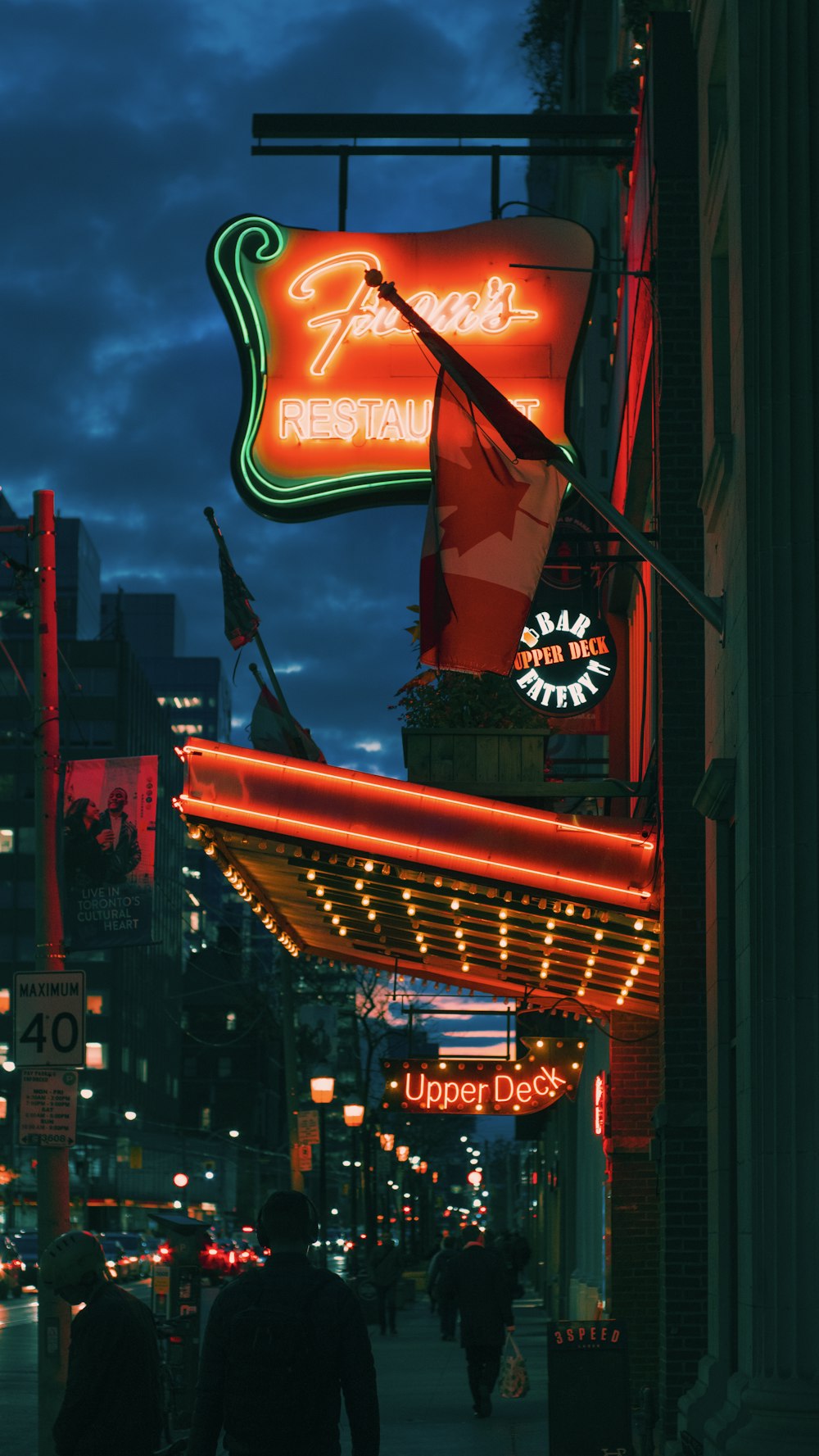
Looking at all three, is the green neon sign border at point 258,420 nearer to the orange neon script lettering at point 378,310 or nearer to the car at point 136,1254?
the orange neon script lettering at point 378,310

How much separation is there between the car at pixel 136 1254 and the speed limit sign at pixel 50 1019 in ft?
148

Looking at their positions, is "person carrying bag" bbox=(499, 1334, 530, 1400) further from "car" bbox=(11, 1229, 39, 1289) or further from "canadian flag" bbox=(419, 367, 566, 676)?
"car" bbox=(11, 1229, 39, 1289)

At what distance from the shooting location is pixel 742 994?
1011 centimetres

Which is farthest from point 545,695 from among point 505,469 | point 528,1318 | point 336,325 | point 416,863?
point 528,1318

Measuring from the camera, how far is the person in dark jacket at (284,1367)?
6.06 meters

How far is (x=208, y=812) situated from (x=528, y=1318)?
31636 mm

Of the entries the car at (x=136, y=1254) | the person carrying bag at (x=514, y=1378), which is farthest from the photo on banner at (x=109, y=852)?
the car at (x=136, y=1254)

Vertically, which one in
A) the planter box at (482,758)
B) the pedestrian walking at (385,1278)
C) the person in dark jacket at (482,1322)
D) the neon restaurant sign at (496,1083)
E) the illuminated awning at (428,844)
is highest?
the planter box at (482,758)

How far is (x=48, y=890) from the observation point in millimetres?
15633

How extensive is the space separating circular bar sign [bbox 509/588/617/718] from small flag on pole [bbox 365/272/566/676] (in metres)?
4.97

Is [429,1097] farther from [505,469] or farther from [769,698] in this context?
[769,698]

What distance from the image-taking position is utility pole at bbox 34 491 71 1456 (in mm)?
14070

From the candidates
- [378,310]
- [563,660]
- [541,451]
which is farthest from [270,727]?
[541,451]

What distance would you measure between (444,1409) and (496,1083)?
364 centimetres
